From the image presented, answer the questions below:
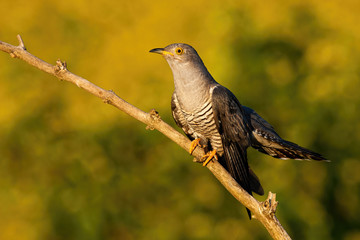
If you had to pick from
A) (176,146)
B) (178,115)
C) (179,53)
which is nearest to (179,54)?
(179,53)

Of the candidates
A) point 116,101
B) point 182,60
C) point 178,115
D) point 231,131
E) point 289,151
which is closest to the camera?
point 116,101

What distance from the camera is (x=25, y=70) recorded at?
775cm

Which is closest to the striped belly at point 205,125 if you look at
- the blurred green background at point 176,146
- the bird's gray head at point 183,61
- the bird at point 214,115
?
the bird at point 214,115

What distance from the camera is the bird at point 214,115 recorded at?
3713 mm

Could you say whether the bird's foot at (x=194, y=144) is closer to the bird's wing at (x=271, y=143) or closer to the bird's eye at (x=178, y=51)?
the bird's wing at (x=271, y=143)

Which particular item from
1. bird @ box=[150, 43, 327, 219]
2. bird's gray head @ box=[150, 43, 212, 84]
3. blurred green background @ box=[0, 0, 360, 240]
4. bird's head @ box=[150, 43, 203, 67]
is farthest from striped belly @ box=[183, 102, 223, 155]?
blurred green background @ box=[0, 0, 360, 240]

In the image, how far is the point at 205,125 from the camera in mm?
3838

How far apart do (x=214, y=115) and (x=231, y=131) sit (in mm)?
189

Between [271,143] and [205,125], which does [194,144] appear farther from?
[271,143]

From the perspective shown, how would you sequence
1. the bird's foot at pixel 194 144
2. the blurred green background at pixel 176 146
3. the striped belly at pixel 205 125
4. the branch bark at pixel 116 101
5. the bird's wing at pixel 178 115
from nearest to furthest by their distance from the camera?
the branch bark at pixel 116 101 < the bird's foot at pixel 194 144 < the striped belly at pixel 205 125 < the bird's wing at pixel 178 115 < the blurred green background at pixel 176 146

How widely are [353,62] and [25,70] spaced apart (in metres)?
5.34

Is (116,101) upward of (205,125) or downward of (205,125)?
downward

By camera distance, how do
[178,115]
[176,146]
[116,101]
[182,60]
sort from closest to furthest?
[116,101], [182,60], [178,115], [176,146]

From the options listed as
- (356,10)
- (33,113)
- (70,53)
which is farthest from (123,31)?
(356,10)
